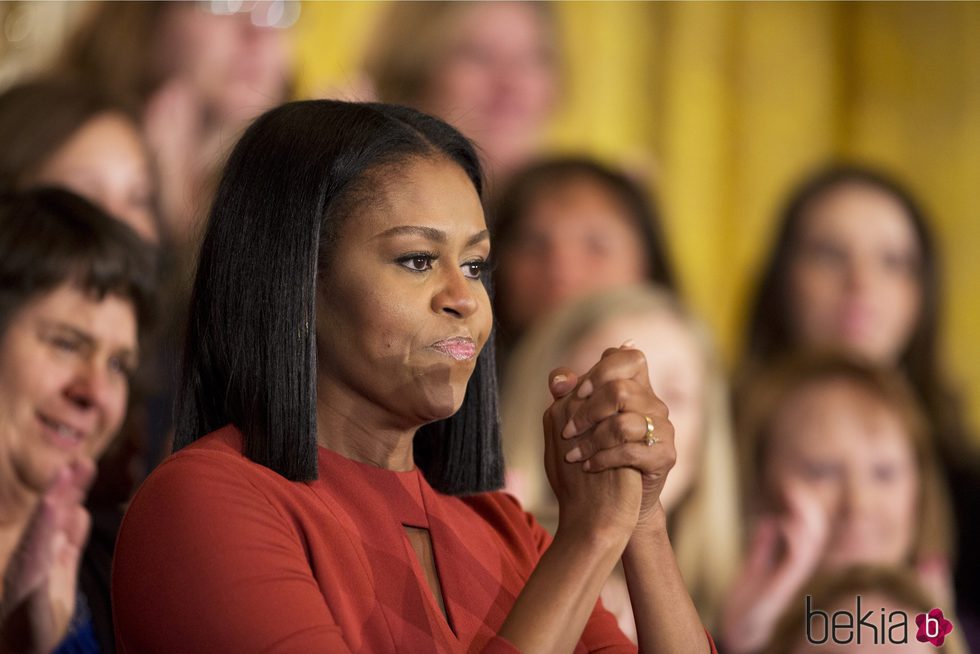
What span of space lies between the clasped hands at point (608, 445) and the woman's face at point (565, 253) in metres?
2.16

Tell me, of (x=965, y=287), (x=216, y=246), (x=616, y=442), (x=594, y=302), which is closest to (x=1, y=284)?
(x=216, y=246)

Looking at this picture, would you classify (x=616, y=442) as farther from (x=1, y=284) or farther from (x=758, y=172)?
(x=758, y=172)

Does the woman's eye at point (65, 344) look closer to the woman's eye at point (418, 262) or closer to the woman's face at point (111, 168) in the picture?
the woman's face at point (111, 168)

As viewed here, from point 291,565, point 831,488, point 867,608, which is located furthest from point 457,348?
point 831,488

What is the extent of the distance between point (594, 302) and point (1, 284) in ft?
5.35

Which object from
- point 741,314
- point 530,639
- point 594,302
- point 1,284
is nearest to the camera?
point 530,639

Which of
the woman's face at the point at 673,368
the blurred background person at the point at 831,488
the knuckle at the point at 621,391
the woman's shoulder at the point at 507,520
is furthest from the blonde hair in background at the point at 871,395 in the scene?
the knuckle at the point at 621,391

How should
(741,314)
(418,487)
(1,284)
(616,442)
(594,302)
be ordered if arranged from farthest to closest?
(741,314)
(594,302)
(1,284)
(418,487)
(616,442)

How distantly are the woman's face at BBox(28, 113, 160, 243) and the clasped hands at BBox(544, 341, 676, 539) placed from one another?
70.7 inches

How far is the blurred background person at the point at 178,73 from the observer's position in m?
3.12

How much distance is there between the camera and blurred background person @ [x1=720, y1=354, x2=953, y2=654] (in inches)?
133

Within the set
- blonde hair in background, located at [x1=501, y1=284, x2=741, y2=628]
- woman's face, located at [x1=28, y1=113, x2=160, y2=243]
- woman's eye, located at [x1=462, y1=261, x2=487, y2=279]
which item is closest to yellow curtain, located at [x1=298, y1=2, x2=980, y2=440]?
blonde hair in background, located at [x1=501, y1=284, x2=741, y2=628]

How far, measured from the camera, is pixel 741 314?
13.2 feet

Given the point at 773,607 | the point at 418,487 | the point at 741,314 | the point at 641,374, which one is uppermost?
the point at 641,374
